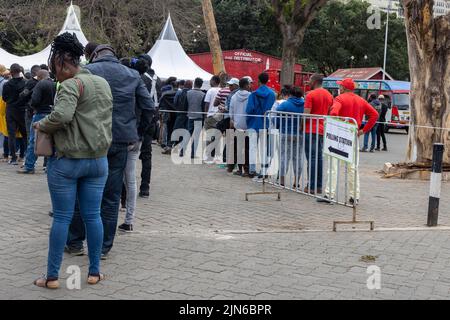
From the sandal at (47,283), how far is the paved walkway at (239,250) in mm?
52

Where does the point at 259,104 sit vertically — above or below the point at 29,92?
below

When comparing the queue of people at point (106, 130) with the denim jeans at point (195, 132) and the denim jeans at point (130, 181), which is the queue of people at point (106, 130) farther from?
the denim jeans at point (195, 132)

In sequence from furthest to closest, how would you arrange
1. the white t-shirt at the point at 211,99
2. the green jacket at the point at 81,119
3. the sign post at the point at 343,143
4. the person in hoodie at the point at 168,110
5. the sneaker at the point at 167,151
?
1. the sneaker at the point at 167,151
2. the person in hoodie at the point at 168,110
3. the white t-shirt at the point at 211,99
4. the sign post at the point at 343,143
5. the green jacket at the point at 81,119

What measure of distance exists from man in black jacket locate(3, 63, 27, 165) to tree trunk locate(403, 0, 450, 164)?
24.5ft

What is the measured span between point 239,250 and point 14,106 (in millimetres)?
7130

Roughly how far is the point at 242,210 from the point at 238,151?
10.9ft

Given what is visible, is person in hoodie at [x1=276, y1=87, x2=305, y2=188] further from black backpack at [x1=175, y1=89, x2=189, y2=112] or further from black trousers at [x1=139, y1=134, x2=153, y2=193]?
black backpack at [x1=175, y1=89, x2=189, y2=112]

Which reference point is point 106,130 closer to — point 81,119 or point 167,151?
point 81,119

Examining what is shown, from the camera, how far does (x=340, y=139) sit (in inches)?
311

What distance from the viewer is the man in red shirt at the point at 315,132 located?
9000 mm

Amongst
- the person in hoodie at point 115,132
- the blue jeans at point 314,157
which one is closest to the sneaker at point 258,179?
the blue jeans at point 314,157

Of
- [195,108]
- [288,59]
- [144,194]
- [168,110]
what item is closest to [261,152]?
[144,194]

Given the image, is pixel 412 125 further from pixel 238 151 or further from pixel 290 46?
pixel 290 46

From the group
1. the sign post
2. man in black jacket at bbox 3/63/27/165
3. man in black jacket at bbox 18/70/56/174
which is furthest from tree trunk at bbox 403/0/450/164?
man in black jacket at bbox 3/63/27/165
